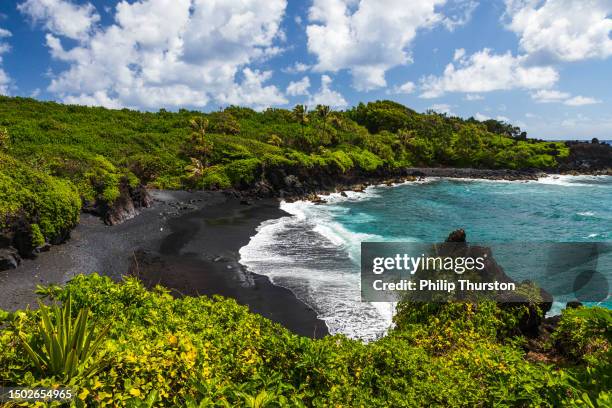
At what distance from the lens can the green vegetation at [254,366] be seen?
192 inches

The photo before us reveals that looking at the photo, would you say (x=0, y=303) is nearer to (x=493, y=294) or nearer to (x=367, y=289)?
(x=367, y=289)

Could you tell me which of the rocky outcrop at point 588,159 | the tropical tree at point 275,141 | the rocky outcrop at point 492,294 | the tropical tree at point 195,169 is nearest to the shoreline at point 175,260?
the rocky outcrop at point 492,294

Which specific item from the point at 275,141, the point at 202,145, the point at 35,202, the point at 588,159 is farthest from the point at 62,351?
the point at 588,159

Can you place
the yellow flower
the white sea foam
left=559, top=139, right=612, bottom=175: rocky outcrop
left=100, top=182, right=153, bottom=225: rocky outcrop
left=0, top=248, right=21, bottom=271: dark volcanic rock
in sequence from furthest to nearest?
1. left=559, top=139, right=612, bottom=175: rocky outcrop
2. left=100, top=182, right=153, bottom=225: rocky outcrop
3. left=0, top=248, right=21, bottom=271: dark volcanic rock
4. the white sea foam
5. the yellow flower

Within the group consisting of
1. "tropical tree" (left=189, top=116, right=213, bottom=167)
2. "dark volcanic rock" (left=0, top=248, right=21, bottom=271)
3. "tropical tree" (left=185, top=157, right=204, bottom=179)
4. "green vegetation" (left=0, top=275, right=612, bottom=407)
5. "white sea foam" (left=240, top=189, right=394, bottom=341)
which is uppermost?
"tropical tree" (left=189, top=116, right=213, bottom=167)

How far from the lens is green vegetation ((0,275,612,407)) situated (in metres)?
4.89

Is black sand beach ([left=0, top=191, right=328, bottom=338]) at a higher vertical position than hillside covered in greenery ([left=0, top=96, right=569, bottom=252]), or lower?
lower

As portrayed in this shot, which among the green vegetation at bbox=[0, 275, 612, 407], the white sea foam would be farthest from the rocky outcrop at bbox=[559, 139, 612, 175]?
the green vegetation at bbox=[0, 275, 612, 407]

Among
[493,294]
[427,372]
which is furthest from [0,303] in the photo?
[493,294]

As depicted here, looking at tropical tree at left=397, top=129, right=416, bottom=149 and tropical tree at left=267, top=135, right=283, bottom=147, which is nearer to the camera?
tropical tree at left=267, top=135, right=283, bottom=147

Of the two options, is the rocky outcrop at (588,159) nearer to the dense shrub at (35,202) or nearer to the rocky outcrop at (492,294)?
the rocky outcrop at (492,294)

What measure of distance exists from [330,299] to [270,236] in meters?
12.1

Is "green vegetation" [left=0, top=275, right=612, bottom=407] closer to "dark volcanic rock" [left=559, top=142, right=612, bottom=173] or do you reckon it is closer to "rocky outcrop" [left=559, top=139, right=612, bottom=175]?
"rocky outcrop" [left=559, top=139, right=612, bottom=175]

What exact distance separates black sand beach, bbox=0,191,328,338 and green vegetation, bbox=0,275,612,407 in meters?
3.48
